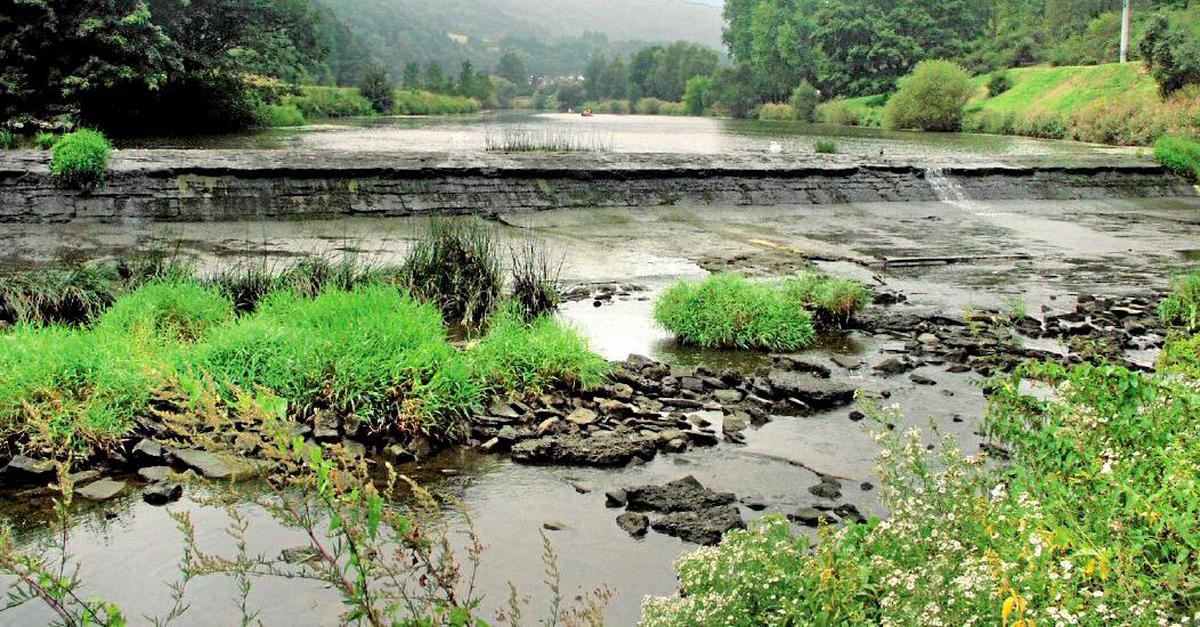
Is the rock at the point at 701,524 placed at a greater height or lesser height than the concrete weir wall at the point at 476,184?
lesser

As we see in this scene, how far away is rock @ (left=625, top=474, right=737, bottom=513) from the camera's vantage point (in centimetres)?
438

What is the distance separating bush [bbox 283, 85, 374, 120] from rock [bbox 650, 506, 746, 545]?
4570 cm

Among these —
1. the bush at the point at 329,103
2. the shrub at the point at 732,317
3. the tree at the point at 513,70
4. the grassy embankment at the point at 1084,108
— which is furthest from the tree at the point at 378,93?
the tree at the point at 513,70

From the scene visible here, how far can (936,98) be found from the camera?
47969mm

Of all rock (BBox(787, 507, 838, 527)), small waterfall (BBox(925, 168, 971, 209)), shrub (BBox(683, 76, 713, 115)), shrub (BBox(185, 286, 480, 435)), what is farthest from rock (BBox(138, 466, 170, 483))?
shrub (BBox(683, 76, 713, 115))

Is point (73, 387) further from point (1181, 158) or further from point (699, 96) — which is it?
A: point (699, 96)

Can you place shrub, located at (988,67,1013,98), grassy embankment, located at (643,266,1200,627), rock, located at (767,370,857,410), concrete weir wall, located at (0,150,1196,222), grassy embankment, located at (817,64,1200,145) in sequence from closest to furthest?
grassy embankment, located at (643,266,1200,627), rock, located at (767,370,857,410), concrete weir wall, located at (0,150,1196,222), grassy embankment, located at (817,64,1200,145), shrub, located at (988,67,1013,98)

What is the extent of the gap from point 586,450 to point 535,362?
41.1 inches

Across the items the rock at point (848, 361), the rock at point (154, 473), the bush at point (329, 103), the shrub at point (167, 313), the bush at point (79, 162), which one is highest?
the bush at point (329, 103)

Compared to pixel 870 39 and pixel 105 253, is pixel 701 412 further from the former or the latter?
pixel 870 39

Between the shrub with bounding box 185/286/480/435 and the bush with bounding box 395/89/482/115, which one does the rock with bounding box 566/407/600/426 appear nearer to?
the shrub with bounding box 185/286/480/435

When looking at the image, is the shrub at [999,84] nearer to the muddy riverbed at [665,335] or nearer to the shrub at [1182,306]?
the muddy riverbed at [665,335]

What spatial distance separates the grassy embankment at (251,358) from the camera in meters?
4.95

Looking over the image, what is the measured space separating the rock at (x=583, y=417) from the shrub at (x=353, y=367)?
53 cm
